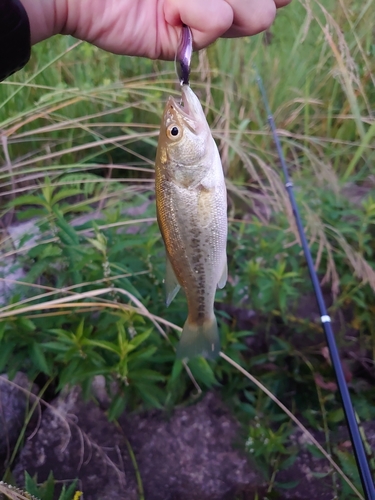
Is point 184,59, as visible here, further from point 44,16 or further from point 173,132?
point 44,16

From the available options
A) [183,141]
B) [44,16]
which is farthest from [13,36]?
[183,141]

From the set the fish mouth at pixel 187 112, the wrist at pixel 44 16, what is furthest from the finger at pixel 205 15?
the wrist at pixel 44 16

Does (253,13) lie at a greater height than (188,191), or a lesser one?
greater

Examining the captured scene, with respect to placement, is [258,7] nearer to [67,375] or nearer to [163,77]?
[67,375]

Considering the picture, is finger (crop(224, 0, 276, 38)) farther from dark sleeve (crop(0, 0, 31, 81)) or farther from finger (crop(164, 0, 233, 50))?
dark sleeve (crop(0, 0, 31, 81))

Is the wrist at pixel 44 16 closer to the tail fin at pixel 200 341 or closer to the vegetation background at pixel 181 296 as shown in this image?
the vegetation background at pixel 181 296

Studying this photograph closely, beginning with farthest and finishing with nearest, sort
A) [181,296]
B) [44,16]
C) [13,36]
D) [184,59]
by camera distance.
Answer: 1. [181,296]
2. [44,16]
3. [13,36]
4. [184,59]
